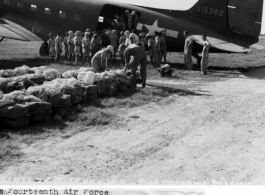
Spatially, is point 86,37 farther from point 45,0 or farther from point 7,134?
point 7,134

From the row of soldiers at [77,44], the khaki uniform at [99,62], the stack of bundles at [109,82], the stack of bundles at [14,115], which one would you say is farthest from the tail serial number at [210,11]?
the stack of bundles at [14,115]

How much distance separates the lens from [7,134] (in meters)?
6.95

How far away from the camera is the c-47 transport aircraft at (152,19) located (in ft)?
57.8

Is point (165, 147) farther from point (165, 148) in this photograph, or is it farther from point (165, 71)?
point (165, 71)

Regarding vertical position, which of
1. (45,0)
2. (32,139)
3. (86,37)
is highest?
(45,0)

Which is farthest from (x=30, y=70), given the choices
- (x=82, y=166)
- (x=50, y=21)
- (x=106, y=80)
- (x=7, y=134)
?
(x=50, y=21)

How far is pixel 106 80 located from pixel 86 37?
26.7 ft

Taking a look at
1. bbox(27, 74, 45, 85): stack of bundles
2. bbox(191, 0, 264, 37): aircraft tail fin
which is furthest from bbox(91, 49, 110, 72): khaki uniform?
bbox(191, 0, 264, 37): aircraft tail fin

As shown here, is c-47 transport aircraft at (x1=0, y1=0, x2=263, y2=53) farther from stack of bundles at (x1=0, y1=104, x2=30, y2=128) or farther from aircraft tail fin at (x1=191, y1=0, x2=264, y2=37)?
stack of bundles at (x1=0, y1=104, x2=30, y2=128)

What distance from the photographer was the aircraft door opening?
1734cm

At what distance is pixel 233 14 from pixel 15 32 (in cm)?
1129

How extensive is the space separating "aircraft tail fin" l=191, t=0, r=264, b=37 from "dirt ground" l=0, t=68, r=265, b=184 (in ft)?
28.4

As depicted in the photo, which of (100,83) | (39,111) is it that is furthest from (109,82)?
(39,111)

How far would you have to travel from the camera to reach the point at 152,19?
752 inches
